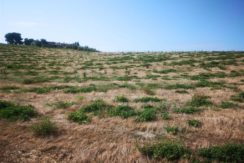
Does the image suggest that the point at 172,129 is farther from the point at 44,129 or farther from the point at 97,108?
the point at 44,129

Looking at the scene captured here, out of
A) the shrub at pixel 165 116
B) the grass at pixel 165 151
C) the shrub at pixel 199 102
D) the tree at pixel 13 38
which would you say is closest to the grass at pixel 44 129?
the grass at pixel 165 151

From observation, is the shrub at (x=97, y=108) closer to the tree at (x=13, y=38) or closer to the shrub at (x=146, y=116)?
the shrub at (x=146, y=116)

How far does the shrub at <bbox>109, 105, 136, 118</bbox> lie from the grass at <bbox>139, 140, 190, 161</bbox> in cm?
304

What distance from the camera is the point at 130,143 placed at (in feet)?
23.5

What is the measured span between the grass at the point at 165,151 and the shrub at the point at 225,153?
54 cm

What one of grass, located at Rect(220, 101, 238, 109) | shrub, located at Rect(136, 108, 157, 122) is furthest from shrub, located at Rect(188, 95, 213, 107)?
shrub, located at Rect(136, 108, 157, 122)

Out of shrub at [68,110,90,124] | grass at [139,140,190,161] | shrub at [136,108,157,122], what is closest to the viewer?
grass at [139,140,190,161]

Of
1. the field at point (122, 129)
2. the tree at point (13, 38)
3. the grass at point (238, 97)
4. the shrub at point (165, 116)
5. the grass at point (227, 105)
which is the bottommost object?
the field at point (122, 129)

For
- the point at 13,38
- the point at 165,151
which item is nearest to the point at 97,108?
the point at 165,151

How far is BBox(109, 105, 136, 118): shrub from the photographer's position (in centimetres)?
981

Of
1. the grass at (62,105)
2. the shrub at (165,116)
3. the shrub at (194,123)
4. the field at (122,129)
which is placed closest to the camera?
the field at (122,129)

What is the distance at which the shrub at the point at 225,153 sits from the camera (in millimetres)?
6250

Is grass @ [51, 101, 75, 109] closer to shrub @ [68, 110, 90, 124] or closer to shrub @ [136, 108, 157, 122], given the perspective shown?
shrub @ [68, 110, 90, 124]

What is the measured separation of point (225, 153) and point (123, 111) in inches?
185
